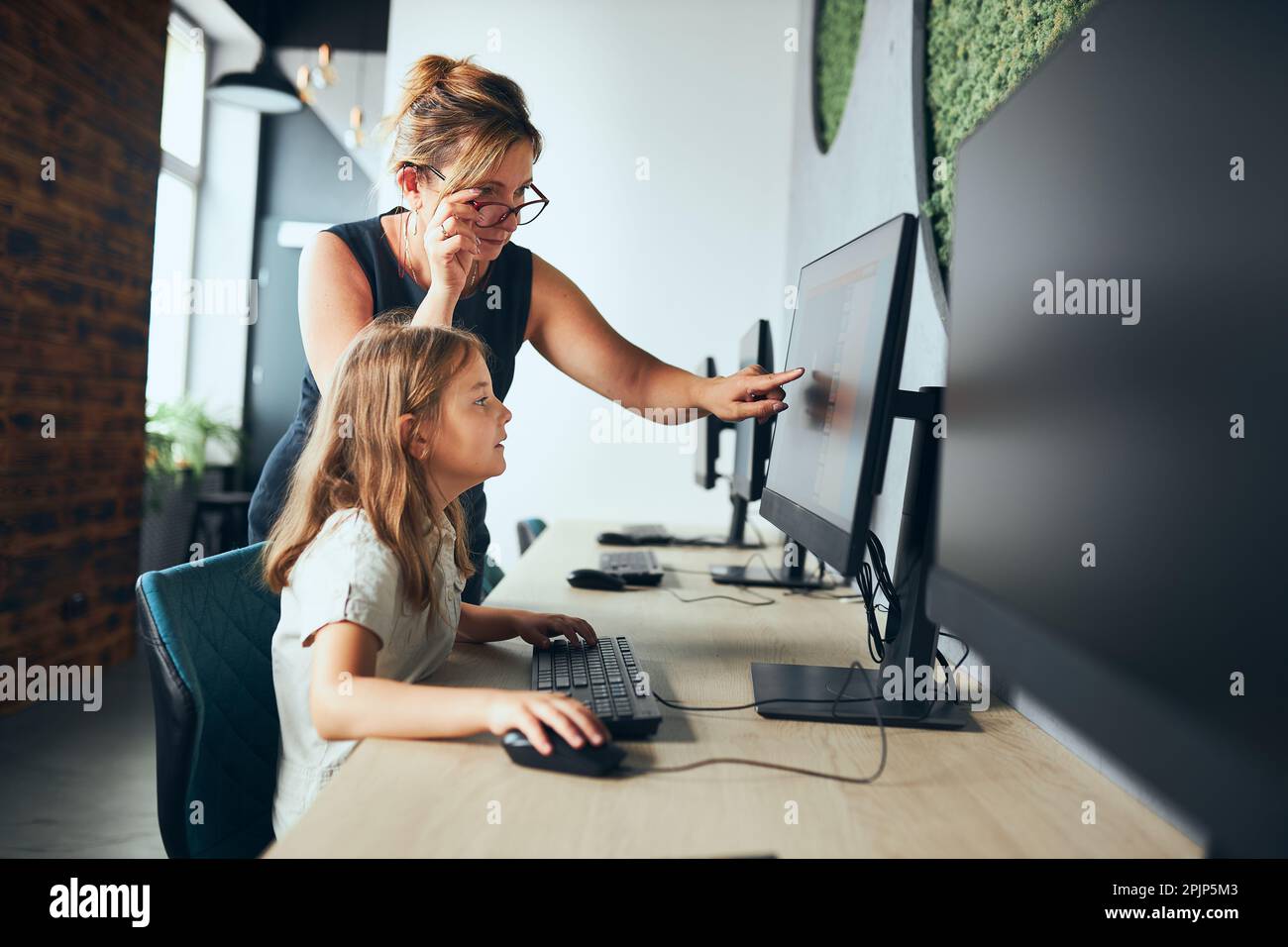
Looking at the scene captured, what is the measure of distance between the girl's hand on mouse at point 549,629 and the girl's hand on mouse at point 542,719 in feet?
1.33

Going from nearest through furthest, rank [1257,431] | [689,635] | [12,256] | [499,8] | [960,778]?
[1257,431], [960,778], [689,635], [12,256], [499,8]

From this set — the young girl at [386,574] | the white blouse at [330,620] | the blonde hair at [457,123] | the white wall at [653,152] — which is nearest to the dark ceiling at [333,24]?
the white wall at [653,152]

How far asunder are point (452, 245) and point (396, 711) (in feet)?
2.24

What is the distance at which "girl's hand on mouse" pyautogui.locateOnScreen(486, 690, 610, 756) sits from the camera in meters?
0.82

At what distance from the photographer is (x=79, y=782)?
101 inches

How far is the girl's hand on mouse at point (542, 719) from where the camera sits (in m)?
0.82

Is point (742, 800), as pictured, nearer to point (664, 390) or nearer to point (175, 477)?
point (664, 390)

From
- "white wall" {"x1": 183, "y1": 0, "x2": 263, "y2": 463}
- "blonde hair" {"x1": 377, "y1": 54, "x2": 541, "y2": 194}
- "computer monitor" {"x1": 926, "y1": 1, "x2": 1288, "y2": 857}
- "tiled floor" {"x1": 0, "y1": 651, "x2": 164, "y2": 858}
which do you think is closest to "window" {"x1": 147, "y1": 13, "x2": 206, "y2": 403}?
"white wall" {"x1": 183, "y1": 0, "x2": 263, "y2": 463}

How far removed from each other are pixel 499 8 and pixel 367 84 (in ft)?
7.02

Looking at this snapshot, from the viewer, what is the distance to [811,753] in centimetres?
93

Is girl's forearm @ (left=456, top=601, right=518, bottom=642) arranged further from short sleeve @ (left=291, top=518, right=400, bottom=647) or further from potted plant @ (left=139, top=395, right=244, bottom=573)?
potted plant @ (left=139, top=395, right=244, bottom=573)

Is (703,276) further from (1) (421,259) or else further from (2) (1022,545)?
(2) (1022,545)

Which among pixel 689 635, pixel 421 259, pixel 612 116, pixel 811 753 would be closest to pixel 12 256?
pixel 421 259

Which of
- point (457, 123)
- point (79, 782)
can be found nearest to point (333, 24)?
point (79, 782)
